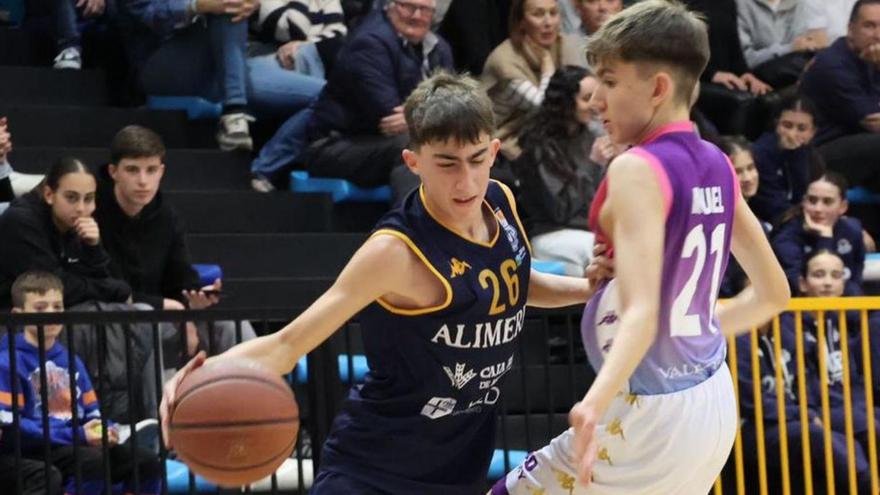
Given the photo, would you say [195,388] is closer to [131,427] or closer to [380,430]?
[380,430]

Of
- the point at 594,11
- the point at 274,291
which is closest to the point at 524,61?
the point at 594,11

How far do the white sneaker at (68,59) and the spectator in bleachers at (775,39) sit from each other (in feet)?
13.5

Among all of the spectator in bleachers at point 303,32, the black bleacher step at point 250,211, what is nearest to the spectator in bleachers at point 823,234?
the black bleacher step at point 250,211

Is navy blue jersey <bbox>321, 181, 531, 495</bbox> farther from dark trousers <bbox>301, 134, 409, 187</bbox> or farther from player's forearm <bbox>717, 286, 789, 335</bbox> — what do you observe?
dark trousers <bbox>301, 134, 409, 187</bbox>

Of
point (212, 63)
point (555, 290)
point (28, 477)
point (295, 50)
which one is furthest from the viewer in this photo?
point (295, 50)

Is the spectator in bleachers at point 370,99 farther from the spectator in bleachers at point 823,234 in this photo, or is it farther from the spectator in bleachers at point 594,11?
the spectator in bleachers at point 823,234

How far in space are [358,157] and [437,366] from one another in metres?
4.46

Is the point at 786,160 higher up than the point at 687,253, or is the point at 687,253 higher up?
the point at 786,160

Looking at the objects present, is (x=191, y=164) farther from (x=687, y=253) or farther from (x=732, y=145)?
(x=687, y=253)

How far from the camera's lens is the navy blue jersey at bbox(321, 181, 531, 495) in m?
4.31

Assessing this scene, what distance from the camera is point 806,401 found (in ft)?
23.4

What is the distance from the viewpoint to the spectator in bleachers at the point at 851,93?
960 centimetres

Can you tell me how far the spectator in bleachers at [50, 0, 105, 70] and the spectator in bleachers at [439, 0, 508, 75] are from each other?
77.7 inches

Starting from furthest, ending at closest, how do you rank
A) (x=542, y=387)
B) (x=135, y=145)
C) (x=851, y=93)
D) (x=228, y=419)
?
(x=851, y=93)
(x=542, y=387)
(x=135, y=145)
(x=228, y=419)
